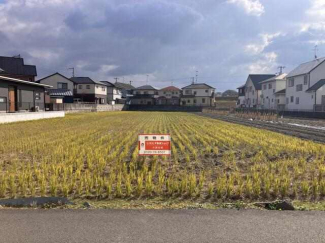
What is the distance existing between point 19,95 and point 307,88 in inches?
1341

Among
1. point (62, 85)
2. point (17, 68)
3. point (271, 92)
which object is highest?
point (17, 68)

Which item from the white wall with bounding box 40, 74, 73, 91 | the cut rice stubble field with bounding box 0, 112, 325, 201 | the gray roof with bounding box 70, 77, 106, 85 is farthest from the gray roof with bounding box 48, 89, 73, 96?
the cut rice stubble field with bounding box 0, 112, 325, 201

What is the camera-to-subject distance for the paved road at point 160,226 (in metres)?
3.12

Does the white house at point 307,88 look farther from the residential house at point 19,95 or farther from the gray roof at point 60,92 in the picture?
the gray roof at point 60,92

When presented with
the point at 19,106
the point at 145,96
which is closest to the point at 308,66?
the point at 19,106

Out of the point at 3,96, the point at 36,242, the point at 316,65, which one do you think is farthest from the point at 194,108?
the point at 36,242

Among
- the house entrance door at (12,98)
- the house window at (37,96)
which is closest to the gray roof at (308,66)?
the house window at (37,96)

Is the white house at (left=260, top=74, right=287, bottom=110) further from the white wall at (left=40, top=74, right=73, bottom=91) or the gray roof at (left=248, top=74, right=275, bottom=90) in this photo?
the white wall at (left=40, top=74, right=73, bottom=91)

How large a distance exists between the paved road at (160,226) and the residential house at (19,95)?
1962cm

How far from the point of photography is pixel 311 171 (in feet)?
20.6

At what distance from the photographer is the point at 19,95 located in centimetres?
2373

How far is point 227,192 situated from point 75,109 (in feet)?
125

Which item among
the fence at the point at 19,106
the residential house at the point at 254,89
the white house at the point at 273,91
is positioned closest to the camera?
the fence at the point at 19,106

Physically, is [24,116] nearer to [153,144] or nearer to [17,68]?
[153,144]
